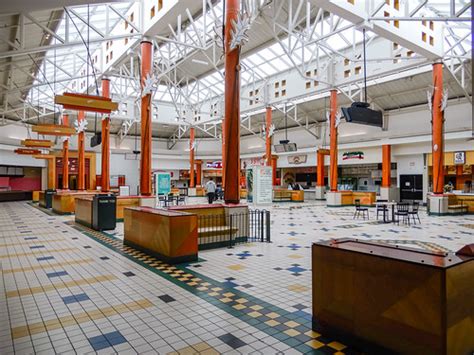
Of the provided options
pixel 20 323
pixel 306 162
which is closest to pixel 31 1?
pixel 20 323

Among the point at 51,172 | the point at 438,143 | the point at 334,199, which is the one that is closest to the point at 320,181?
the point at 334,199

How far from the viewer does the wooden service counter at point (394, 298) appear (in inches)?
87.9

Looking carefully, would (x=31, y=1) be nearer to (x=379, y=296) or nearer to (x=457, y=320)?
(x=379, y=296)

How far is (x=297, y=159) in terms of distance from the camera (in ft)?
84.1

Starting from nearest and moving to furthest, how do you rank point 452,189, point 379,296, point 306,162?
point 379,296 < point 452,189 < point 306,162

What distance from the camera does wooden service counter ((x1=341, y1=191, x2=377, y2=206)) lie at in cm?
1759

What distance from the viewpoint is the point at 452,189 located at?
17.3m

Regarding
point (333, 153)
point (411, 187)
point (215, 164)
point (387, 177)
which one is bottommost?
point (411, 187)

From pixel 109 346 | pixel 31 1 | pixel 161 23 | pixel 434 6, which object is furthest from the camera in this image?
pixel 434 6

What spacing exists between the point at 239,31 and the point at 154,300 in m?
5.61

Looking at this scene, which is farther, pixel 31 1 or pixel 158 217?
pixel 158 217

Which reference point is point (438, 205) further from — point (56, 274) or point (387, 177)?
point (56, 274)

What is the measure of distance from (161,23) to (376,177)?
1621cm

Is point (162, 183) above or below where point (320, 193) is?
above
